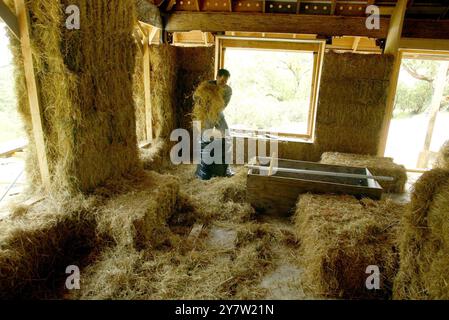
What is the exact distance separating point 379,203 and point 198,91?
10.4 ft

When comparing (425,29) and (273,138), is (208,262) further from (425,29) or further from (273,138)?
(425,29)

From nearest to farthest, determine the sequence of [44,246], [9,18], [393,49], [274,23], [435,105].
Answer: [9,18], [44,246], [393,49], [274,23], [435,105]

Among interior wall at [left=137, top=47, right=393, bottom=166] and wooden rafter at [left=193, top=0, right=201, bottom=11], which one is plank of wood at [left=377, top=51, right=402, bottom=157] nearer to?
interior wall at [left=137, top=47, right=393, bottom=166]

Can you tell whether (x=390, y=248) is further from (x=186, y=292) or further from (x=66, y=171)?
(x=66, y=171)

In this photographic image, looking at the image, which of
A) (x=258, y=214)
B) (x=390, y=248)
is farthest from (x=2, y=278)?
(x=390, y=248)

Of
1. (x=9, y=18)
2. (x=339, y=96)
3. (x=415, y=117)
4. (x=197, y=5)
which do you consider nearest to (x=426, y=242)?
(x=9, y=18)

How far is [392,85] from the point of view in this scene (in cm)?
551

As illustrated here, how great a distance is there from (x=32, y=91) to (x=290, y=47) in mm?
4824

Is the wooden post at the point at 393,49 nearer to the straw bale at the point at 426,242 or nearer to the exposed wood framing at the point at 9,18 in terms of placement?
the straw bale at the point at 426,242

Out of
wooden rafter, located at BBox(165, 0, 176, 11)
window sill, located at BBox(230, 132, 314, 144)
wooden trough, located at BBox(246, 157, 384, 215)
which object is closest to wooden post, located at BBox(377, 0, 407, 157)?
window sill, located at BBox(230, 132, 314, 144)

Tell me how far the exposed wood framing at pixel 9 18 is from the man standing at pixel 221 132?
2.81 metres

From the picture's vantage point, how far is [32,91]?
2807 millimetres

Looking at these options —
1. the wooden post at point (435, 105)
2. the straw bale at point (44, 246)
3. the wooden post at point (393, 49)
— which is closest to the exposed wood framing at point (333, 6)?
the wooden post at point (393, 49)
